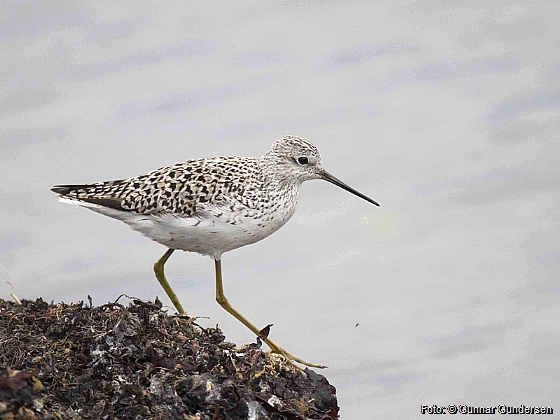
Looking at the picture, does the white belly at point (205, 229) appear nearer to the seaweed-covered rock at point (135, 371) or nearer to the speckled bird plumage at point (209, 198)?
the speckled bird plumage at point (209, 198)

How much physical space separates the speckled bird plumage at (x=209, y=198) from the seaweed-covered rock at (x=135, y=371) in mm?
1417

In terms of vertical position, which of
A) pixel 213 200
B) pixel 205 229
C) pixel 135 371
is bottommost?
pixel 135 371

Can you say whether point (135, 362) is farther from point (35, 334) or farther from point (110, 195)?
point (110, 195)

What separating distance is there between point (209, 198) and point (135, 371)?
7.76 feet

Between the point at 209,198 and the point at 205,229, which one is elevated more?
the point at 209,198

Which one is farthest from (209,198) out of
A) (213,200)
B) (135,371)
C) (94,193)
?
(135,371)

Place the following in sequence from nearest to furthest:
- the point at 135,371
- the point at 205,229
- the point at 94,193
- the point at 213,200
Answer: the point at 135,371 < the point at 205,229 < the point at 213,200 < the point at 94,193

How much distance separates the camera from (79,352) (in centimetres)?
499

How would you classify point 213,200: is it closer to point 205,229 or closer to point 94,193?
point 205,229

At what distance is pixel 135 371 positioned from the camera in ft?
15.9

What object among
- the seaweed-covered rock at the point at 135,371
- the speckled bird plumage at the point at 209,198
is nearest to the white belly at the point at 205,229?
the speckled bird plumage at the point at 209,198

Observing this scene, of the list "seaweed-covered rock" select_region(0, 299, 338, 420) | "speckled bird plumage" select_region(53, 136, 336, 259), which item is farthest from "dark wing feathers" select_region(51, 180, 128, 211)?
"seaweed-covered rock" select_region(0, 299, 338, 420)

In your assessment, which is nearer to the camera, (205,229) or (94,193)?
(205,229)

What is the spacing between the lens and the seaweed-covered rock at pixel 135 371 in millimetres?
4523
